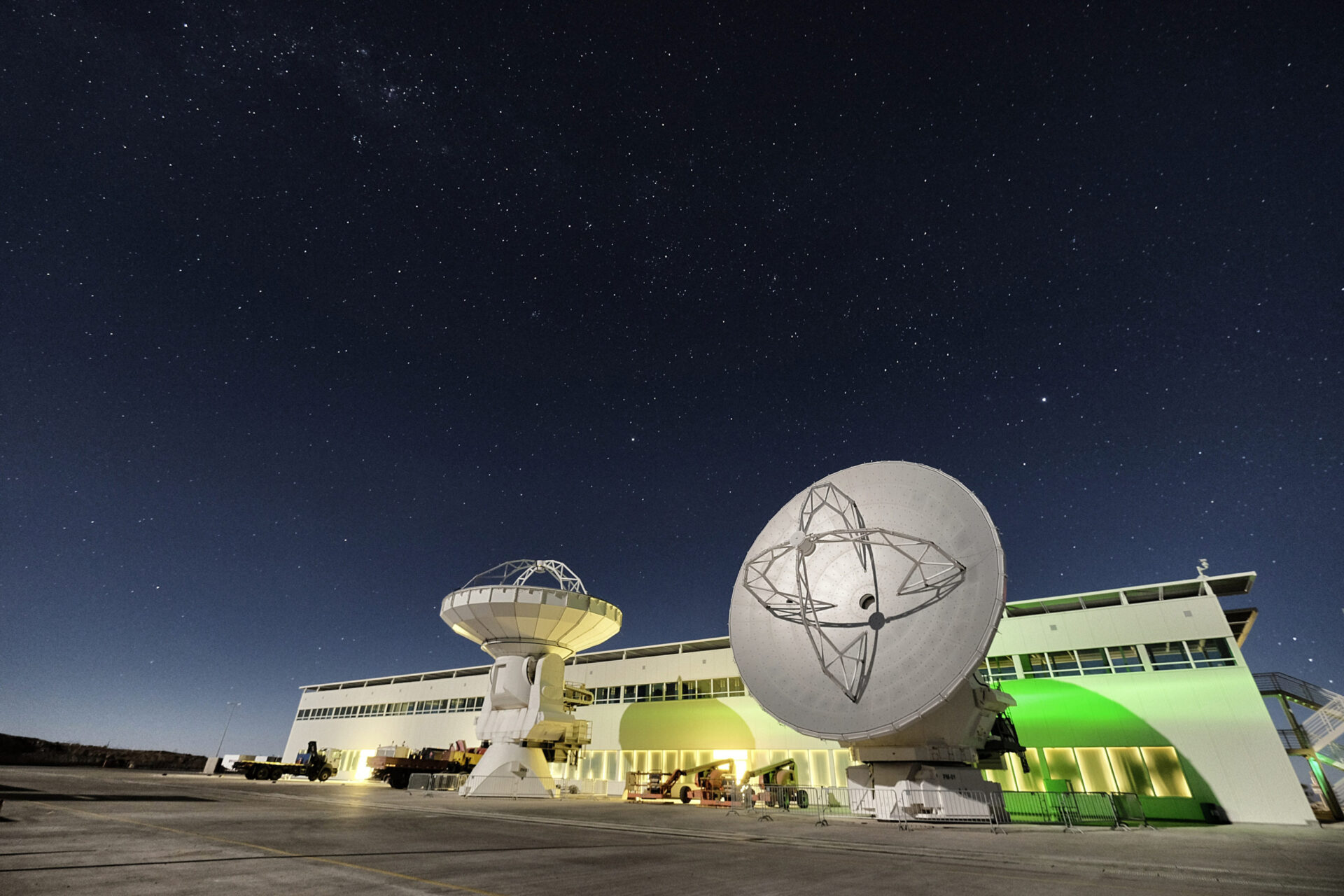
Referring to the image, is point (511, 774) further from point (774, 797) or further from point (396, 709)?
point (396, 709)

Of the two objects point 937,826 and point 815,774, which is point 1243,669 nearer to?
point 937,826

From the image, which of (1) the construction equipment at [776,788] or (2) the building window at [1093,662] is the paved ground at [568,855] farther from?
(1) the construction equipment at [776,788]

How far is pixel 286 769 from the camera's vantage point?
46.1 m

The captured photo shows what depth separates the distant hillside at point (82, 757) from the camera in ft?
209

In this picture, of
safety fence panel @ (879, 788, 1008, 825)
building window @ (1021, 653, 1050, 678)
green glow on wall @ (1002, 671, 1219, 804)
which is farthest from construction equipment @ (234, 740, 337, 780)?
building window @ (1021, 653, 1050, 678)

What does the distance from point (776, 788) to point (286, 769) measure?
41275 mm

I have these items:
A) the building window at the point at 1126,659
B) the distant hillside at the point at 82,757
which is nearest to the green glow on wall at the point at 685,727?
the building window at the point at 1126,659

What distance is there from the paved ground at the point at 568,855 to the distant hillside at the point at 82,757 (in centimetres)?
6870

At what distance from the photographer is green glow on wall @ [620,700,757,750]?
3747 centimetres

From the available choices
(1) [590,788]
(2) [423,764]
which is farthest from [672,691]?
(2) [423,764]

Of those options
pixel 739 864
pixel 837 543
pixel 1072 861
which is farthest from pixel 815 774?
pixel 739 864

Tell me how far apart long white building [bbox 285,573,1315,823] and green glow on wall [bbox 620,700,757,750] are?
0.09 meters

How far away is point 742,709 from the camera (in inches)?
1479

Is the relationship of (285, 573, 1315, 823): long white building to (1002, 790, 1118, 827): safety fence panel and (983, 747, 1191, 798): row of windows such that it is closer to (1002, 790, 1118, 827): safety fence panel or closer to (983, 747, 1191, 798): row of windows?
(983, 747, 1191, 798): row of windows
